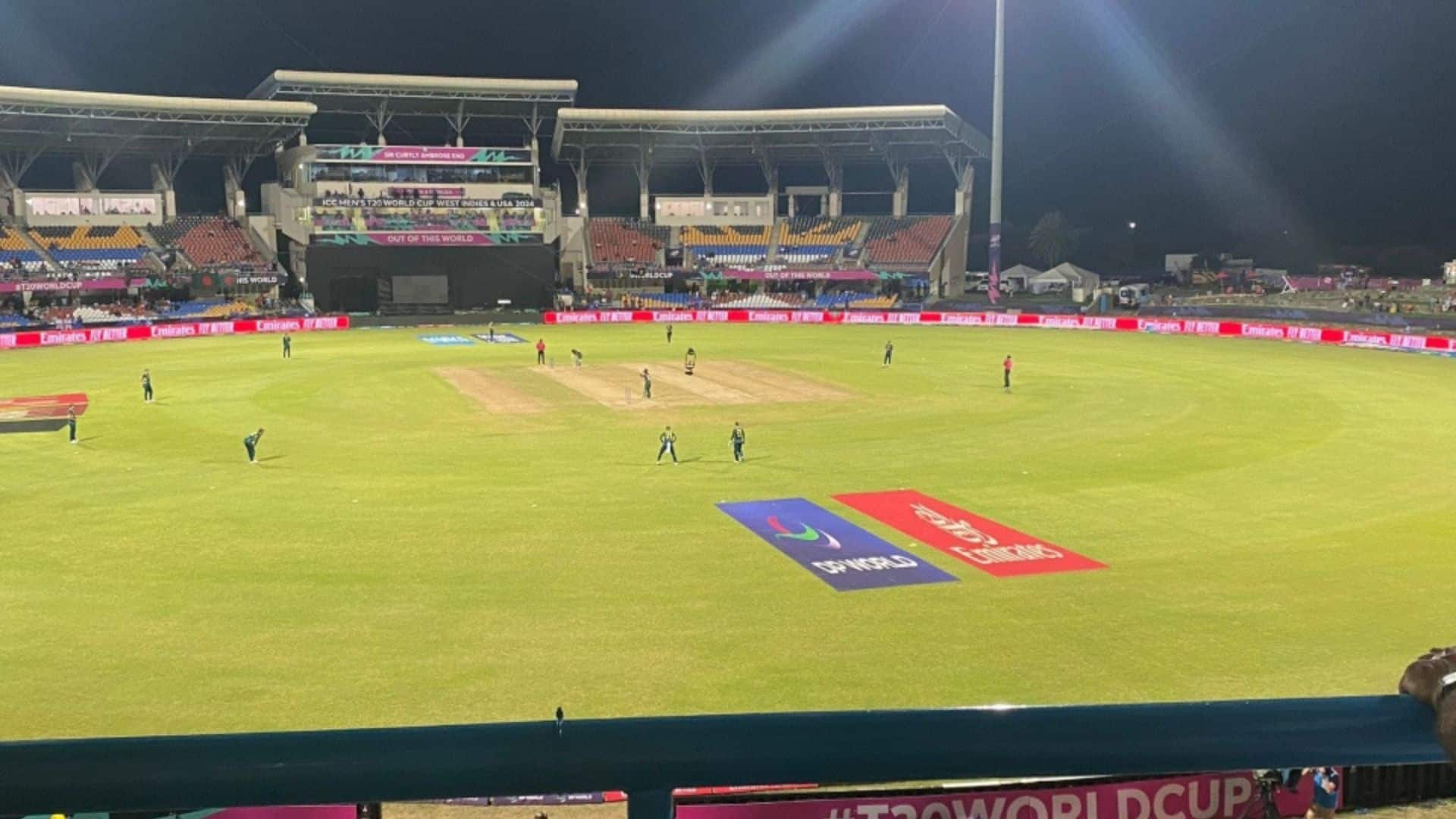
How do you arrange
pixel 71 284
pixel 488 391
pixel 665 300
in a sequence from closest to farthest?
pixel 488 391
pixel 71 284
pixel 665 300

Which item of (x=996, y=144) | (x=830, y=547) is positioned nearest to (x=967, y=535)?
(x=830, y=547)

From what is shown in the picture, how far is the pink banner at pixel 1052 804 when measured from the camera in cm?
350

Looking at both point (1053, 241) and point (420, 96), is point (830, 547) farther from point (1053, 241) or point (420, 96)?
point (1053, 241)

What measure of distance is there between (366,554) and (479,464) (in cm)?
1025

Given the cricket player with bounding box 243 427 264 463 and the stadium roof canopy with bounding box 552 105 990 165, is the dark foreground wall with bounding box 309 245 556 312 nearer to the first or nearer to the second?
the stadium roof canopy with bounding box 552 105 990 165

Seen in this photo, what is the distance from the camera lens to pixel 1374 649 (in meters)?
17.5

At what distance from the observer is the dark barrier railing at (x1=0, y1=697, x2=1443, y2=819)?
216 centimetres

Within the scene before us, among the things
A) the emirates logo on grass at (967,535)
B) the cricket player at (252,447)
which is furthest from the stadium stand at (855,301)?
the emirates logo on grass at (967,535)

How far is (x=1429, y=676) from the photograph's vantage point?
7.78 ft

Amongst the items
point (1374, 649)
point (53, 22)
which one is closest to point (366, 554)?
point (1374, 649)

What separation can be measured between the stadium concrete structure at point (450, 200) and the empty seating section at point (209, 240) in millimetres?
265

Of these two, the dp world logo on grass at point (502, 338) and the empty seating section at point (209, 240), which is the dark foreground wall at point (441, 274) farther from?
the dp world logo on grass at point (502, 338)

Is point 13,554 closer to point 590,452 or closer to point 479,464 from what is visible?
point 479,464

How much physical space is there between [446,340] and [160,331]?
26.6 metres
